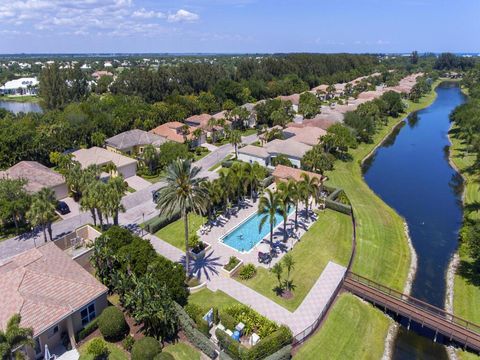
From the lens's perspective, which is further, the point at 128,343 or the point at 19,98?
the point at 19,98

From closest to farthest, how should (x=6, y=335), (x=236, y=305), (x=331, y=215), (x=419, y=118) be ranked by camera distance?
(x=6, y=335), (x=236, y=305), (x=331, y=215), (x=419, y=118)

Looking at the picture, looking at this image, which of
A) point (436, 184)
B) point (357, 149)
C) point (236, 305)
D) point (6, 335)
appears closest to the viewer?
point (6, 335)

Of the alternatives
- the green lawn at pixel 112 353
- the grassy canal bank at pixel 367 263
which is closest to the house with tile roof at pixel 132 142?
the grassy canal bank at pixel 367 263

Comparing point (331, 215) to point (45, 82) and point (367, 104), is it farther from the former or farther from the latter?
point (45, 82)

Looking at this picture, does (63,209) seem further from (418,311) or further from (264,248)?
(418,311)

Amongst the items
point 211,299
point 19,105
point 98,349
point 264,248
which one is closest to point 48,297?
point 98,349

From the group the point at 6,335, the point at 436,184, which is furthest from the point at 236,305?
the point at 436,184

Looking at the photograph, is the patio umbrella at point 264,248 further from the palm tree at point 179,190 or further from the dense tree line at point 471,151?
the dense tree line at point 471,151

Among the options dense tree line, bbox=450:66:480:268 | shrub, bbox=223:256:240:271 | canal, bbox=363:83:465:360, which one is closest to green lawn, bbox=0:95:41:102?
canal, bbox=363:83:465:360
